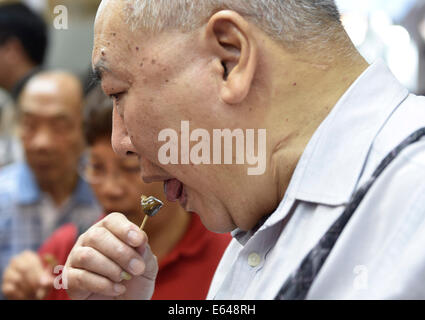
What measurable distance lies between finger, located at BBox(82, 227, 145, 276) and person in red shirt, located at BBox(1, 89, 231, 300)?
24cm

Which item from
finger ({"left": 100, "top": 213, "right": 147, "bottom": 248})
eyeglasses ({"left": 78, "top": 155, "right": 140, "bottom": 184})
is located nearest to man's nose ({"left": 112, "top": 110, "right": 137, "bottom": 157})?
finger ({"left": 100, "top": 213, "right": 147, "bottom": 248})

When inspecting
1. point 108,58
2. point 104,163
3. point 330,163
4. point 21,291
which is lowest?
point 21,291

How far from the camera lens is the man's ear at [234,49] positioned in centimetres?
82

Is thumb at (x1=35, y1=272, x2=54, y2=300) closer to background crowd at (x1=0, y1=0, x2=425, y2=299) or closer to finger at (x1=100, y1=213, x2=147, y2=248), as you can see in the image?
background crowd at (x1=0, y1=0, x2=425, y2=299)

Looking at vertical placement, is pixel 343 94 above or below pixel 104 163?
above

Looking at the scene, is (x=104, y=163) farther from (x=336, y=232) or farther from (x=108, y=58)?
(x=336, y=232)

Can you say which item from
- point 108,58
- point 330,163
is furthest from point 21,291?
point 330,163

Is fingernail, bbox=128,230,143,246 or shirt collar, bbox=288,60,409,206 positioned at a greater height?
shirt collar, bbox=288,60,409,206

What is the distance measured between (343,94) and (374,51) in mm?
1535

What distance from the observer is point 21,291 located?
176 cm

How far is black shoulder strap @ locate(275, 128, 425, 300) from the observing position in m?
0.73

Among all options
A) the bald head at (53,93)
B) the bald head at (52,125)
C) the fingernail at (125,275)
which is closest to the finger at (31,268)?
the bald head at (52,125)

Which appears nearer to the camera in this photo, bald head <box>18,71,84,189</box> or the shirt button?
the shirt button

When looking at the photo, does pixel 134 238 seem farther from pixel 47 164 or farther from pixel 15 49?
pixel 15 49
